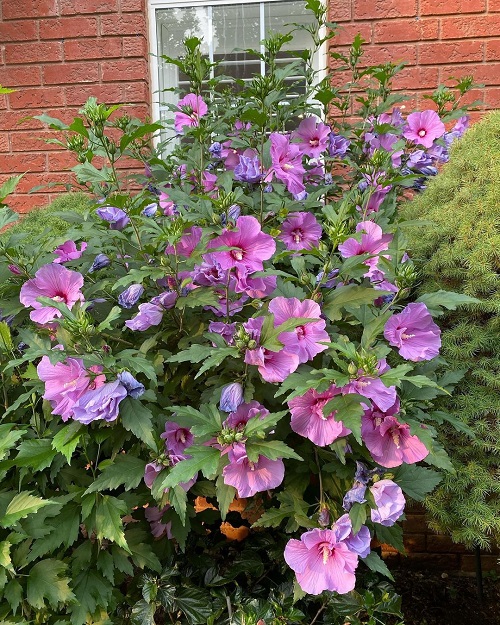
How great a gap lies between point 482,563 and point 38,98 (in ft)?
10.9

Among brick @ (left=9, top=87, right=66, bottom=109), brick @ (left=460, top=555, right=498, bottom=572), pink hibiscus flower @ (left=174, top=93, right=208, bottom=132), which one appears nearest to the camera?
pink hibiscus flower @ (left=174, top=93, right=208, bottom=132)

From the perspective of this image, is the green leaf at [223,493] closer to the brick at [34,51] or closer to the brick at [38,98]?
the brick at [38,98]

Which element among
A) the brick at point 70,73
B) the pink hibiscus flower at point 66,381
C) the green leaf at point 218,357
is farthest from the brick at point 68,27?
the green leaf at point 218,357

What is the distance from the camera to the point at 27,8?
2.84m

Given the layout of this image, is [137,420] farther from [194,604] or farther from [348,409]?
[194,604]

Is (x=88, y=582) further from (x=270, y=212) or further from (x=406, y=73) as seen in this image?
(x=406, y=73)

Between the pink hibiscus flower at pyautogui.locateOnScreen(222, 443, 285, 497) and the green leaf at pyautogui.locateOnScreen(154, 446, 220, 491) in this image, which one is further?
the pink hibiscus flower at pyautogui.locateOnScreen(222, 443, 285, 497)

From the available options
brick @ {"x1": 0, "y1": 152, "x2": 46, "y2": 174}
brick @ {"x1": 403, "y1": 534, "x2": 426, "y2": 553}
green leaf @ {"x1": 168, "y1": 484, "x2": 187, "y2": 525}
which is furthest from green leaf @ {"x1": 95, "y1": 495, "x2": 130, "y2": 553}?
brick @ {"x1": 0, "y1": 152, "x2": 46, "y2": 174}

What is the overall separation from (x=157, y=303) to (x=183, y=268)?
0.12 meters

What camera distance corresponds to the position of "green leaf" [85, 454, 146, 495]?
119 cm

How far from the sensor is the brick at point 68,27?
9.33 feet

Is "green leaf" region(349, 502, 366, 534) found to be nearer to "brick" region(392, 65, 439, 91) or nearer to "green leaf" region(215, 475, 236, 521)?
"green leaf" region(215, 475, 236, 521)

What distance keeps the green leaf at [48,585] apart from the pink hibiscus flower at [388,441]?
75cm

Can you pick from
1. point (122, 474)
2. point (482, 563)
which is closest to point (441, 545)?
point (482, 563)
